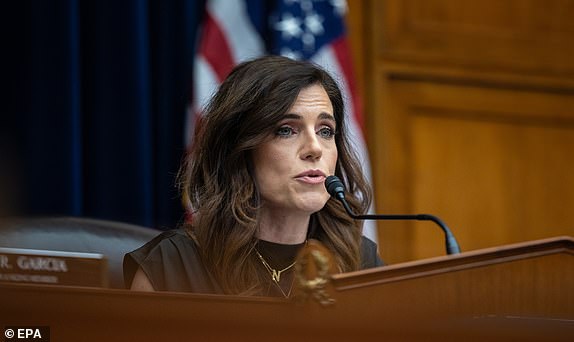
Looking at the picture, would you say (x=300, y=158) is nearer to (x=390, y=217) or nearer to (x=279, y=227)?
(x=279, y=227)

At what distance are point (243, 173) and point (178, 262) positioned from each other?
248 mm

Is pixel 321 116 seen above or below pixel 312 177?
above

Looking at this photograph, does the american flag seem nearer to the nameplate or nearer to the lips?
the lips

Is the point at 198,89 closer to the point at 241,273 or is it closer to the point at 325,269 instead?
the point at 241,273

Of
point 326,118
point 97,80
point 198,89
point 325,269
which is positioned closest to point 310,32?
point 198,89

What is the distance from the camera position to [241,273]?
8.28ft

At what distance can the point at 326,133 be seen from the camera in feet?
8.62

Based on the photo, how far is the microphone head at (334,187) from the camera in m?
2.40

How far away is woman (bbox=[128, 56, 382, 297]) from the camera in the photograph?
2.54m

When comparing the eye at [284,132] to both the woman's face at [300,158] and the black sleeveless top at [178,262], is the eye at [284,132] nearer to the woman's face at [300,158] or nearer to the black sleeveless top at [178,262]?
the woman's face at [300,158]

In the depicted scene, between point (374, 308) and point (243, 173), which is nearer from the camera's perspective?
point (374, 308)

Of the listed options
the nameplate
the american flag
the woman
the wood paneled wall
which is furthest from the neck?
the wood paneled wall

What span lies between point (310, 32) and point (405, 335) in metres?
2.66

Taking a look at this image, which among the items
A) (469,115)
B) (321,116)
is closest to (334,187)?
(321,116)
